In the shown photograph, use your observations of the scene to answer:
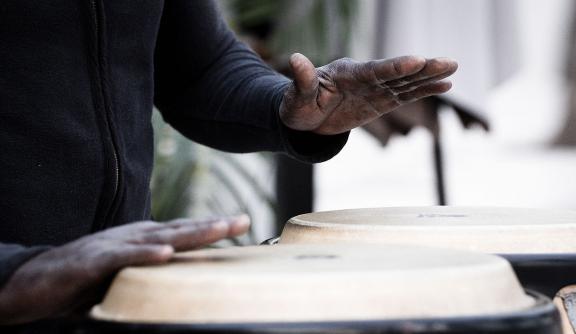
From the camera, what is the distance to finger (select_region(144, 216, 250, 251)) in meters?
0.83

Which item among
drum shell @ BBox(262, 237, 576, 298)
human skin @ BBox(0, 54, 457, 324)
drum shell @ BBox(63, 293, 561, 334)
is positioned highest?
human skin @ BBox(0, 54, 457, 324)

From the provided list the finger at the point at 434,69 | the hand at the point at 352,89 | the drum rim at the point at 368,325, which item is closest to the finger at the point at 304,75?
the hand at the point at 352,89

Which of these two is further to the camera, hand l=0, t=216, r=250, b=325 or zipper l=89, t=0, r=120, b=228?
zipper l=89, t=0, r=120, b=228

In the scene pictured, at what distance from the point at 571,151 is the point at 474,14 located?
4173 mm

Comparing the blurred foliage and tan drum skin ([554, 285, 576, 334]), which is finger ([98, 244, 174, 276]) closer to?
tan drum skin ([554, 285, 576, 334])

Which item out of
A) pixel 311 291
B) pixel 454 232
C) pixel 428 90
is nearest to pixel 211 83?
pixel 428 90

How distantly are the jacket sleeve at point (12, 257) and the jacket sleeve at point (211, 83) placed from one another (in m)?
0.66

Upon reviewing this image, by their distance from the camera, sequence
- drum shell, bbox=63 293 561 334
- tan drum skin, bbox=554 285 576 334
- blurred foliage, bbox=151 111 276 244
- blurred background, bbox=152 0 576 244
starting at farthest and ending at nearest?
blurred foliage, bbox=151 111 276 244, blurred background, bbox=152 0 576 244, tan drum skin, bbox=554 285 576 334, drum shell, bbox=63 293 561 334

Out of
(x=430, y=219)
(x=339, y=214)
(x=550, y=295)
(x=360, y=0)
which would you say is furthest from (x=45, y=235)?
(x=360, y=0)

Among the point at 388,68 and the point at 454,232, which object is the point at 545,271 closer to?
the point at 454,232

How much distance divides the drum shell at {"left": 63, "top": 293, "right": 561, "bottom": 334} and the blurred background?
6.42ft

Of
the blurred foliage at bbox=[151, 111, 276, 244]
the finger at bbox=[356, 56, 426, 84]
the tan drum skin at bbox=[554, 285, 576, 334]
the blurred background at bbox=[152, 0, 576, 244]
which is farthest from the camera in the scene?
the blurred foliage at bbox=[151, 111, 276, 244]

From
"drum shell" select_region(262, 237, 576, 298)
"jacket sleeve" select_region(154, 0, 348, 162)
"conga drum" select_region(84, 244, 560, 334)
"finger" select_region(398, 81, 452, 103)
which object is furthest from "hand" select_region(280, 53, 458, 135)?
"conga drum" select_region(84, 244, 560, 334)

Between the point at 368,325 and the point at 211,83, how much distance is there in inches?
37.6
